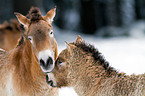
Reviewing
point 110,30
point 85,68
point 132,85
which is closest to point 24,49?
point 85,68

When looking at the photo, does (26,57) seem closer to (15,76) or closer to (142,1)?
(15,76)

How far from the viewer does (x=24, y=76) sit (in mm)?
3828

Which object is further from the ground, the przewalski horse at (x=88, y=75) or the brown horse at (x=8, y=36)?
the brown horse at (x=8, y=36)

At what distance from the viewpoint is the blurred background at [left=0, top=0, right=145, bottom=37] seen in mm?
18469

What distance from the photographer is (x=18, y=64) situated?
3.90m

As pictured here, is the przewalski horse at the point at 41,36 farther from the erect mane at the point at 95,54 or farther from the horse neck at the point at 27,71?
the erect mane at the point at 95,54

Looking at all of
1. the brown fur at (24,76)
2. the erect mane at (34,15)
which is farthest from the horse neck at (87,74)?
the erect mane at (34,15)

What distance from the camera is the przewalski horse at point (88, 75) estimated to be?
3.52m

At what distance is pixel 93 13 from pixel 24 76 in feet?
56.7

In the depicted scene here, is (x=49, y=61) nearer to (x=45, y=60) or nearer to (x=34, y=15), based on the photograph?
(x=45, y=60)

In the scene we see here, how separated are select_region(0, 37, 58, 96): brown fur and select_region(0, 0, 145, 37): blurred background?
940 centimetres

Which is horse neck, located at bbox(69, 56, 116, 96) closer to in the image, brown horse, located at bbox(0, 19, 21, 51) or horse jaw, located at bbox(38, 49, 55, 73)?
horse jaw, located at bbox(38, 49, 55, 73)

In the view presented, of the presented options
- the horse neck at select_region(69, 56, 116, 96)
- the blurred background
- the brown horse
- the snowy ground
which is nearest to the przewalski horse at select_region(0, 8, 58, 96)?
the horse neck at select_region(69, 56, 116, 96)

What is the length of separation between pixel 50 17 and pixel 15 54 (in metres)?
0.89
